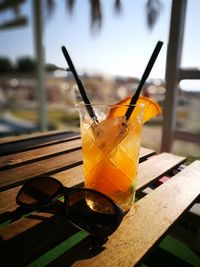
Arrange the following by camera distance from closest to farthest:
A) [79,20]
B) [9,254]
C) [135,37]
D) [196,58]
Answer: [9,254] → [196,58] → [135,37] → [79,20]

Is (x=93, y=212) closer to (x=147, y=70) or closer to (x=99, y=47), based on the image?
(x=147, y=70)

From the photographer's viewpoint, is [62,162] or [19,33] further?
[19,33]

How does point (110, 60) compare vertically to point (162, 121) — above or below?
above

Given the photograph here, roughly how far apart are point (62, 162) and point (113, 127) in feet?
1.31

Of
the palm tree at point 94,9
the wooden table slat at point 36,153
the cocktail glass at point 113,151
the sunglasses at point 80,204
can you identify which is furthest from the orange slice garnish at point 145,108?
the palm tree at point 94,9


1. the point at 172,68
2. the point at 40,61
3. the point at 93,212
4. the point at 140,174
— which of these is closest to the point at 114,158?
the point at 93,212

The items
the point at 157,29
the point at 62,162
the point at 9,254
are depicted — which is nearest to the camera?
the point at 9,254

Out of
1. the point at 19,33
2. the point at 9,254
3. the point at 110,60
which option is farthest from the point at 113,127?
the point at 19,33

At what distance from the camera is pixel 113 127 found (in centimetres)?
50

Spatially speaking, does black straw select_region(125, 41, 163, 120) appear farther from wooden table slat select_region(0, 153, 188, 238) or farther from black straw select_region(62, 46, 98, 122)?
wooden table slat select_region(0, 153, 188, 238)

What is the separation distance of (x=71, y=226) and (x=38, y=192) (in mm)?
127

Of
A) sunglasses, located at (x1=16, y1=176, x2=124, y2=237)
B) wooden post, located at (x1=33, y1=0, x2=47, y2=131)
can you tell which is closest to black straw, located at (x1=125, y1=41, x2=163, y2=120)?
sunglasses, located at (x1=16, y1=176, x2=124, y2=237)

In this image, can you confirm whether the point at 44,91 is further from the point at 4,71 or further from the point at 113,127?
the point at 113,127

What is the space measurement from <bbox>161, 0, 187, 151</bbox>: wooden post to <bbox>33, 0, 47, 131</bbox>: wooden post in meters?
2.28
